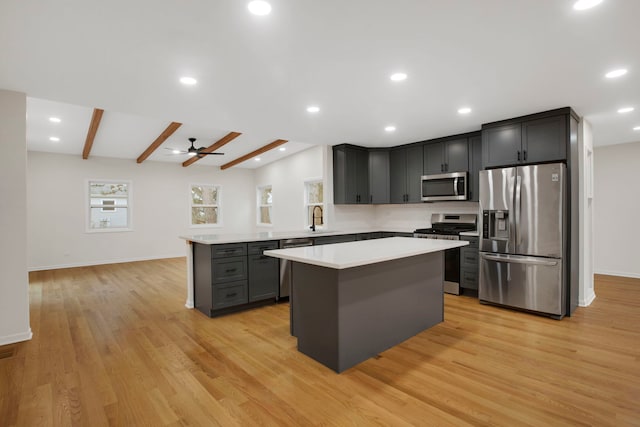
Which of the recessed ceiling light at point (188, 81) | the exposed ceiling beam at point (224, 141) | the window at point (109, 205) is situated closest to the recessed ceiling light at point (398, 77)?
the recessed ceiling light at point (188, 81)

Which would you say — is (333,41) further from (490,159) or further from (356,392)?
(490,159)

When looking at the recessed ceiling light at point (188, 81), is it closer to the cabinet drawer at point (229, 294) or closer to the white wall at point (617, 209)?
the cabinet drawer at point (229, 294)

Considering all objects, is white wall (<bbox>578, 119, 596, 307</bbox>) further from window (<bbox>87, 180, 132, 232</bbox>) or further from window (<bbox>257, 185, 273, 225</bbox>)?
window (<bbox>87, 180, 132, 232</bbox>)

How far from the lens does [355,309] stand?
8.22 feet

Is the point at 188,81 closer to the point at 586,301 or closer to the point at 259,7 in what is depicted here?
the point at 259,7

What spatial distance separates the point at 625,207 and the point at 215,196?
9.37 metres

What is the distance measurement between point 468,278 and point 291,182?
485 centimetres

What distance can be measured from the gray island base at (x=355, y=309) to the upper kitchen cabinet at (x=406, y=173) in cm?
253

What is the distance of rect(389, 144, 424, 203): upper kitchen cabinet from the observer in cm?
545

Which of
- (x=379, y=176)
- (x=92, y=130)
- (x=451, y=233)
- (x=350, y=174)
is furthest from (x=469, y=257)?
(x=92, y=130)

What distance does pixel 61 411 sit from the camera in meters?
1.97

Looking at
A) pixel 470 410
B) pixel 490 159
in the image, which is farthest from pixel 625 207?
pixel 470 410

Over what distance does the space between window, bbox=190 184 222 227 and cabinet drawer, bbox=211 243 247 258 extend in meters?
5.45

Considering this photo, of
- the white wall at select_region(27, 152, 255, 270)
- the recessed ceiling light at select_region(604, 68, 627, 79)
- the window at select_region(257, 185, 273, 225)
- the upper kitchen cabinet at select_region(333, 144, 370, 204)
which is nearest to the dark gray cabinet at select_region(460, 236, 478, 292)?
the upper kitchen cabinet at select_region(333, 144, 370, 204)
